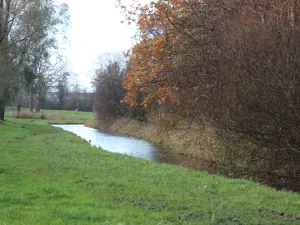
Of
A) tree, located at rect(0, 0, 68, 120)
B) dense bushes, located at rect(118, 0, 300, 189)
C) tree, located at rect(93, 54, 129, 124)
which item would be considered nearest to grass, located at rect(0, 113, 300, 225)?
dense bushes, located at rect(118, 0, 300, 189)

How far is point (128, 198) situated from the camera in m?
8.52

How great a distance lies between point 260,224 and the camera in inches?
259

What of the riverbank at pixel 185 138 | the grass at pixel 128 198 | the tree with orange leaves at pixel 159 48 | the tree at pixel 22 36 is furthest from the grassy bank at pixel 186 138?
the tree at pixel 22 36

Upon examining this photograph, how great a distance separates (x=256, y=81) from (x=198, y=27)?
7.70m

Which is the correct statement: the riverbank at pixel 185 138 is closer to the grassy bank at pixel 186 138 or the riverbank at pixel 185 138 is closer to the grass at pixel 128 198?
the grassy bank at pixel 186 138

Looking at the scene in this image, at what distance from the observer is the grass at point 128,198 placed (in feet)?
22.0

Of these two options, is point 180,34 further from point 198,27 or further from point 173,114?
point 173,114

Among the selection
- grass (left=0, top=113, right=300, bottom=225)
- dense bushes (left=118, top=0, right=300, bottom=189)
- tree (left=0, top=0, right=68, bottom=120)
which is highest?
tree (left=0, top=0, right=68, bottom=120)

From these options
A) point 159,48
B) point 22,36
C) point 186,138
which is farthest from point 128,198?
point 22,36

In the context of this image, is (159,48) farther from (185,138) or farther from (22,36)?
(22,36)

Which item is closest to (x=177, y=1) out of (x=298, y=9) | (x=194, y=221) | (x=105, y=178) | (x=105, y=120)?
(x=298, y=9)

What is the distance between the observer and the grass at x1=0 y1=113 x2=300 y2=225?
6711 mm

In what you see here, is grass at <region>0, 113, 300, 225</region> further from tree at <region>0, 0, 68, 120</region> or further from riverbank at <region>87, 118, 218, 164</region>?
tree at <region>0, 0, 68, 120</region>

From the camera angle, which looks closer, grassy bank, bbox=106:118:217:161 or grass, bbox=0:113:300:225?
grass, bbox=0:113:300:225
